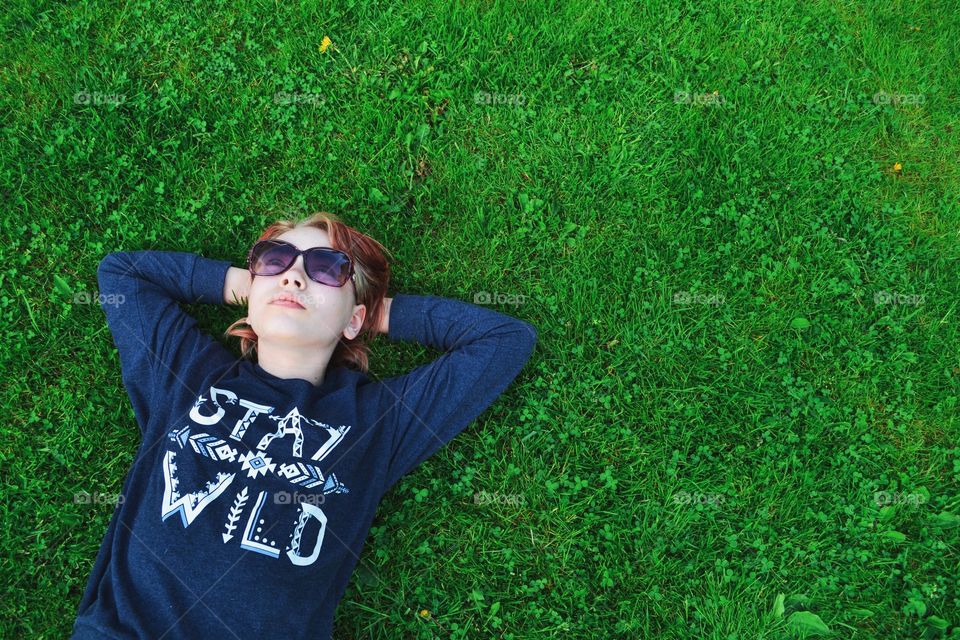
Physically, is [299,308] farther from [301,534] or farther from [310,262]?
[301,534]

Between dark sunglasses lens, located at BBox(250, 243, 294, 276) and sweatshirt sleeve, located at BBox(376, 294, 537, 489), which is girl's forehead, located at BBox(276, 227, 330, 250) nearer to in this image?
dark sunglasses lens, located at BBox(250, 243, 294, 276)

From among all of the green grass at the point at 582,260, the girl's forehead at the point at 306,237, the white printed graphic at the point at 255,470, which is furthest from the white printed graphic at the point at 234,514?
the girl's forehead at the point at 306,237

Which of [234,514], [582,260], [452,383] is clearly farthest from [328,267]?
[582,260]

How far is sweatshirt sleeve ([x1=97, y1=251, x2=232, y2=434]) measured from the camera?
397 cm

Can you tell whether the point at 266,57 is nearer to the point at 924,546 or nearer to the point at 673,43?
the point at 673,43

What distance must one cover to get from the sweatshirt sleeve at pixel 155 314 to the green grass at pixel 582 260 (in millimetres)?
413

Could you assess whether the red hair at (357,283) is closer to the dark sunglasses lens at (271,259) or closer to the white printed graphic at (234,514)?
the dark sunglasses lens at (271,259)

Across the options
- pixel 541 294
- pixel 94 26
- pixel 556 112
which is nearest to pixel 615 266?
pixel 541 294

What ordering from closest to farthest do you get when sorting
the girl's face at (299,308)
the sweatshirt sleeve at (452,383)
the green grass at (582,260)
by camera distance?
1. the girl's face at (299,308)
2. the sweatshirt sleeve at (452,383)
3. the green grass at (582,260)

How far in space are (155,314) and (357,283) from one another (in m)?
1.28

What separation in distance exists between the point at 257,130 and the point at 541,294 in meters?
2.53

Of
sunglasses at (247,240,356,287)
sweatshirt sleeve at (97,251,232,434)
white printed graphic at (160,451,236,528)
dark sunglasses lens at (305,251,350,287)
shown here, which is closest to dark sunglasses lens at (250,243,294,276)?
sunglasses at (247,240,356,287)

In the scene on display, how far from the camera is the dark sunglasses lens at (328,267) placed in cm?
390

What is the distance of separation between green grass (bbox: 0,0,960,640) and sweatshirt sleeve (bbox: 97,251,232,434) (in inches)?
16.2
